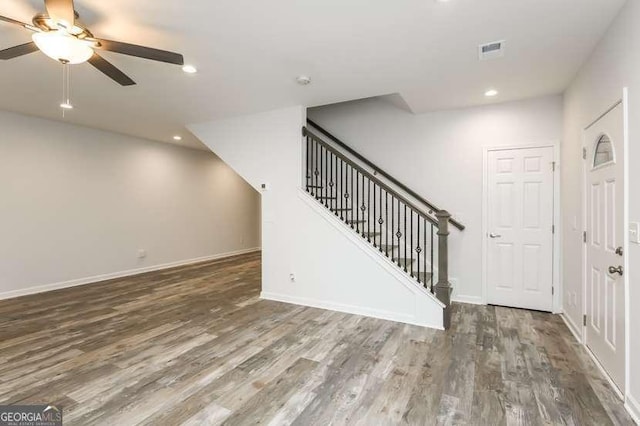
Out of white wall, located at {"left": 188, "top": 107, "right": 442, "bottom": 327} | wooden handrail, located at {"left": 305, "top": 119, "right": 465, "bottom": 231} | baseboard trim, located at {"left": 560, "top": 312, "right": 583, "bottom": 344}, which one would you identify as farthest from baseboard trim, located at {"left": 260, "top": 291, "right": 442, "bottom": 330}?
wooden handrail, located at {"left": 305, "top": 119, "right": 465, "bottom": 231}

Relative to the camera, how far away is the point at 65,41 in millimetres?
2033

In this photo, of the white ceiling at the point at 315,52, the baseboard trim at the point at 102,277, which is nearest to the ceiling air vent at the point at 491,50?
the white ceiling at the point at 315,52

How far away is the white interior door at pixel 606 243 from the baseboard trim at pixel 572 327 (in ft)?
0.71

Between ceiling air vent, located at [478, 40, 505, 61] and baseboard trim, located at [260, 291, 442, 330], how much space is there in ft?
8.91

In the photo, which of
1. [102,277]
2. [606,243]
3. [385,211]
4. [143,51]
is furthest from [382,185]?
[102,277]

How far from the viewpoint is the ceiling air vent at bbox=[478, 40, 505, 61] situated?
2615 mm

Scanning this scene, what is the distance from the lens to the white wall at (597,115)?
197cm

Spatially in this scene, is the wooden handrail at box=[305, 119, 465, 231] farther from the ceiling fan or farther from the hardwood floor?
the ceiling fan

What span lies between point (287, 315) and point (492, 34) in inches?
136

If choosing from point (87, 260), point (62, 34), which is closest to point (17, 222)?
point (87, 260)

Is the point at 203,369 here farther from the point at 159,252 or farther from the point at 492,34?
the point at 159,252

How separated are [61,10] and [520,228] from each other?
16.0 ft

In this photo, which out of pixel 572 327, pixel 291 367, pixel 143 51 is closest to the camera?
pixel 143 51

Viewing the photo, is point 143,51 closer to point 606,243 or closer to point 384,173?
point 384,173
